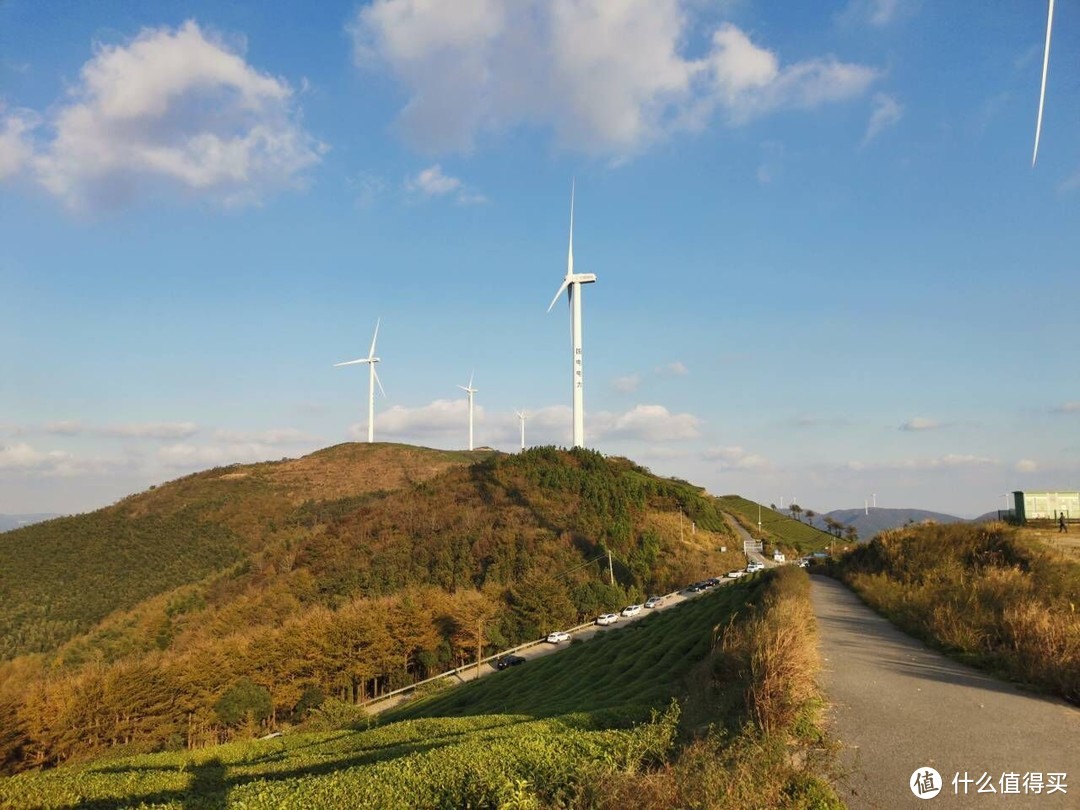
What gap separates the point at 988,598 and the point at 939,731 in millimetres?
7957

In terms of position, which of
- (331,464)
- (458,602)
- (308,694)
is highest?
(331,464)

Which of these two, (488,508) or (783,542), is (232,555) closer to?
(488,508)

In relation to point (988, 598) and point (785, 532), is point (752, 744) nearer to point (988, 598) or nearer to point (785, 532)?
point (988, 598)

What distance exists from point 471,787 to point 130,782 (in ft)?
32.7

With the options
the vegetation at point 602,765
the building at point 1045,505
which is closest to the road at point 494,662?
the building at point 1045,505

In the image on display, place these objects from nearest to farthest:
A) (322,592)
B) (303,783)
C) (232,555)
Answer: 1. (303,783)
2. (322,592)
3. (232,555)

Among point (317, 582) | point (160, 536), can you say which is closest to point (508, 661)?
point (317, 582)

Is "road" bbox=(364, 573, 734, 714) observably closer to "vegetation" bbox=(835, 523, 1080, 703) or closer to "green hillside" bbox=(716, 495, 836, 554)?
"vegetation" bbox=(835, 523, 1080, 703)

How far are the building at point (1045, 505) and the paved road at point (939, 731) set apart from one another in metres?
24.2

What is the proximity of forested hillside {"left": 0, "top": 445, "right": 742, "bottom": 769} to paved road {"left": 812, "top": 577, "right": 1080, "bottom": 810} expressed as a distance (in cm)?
3753

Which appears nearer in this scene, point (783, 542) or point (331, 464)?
point (783, 542)

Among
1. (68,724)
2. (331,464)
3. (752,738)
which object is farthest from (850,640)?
(331,464)

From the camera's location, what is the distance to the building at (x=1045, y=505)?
1252 inches

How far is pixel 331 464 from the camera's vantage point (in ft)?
438
